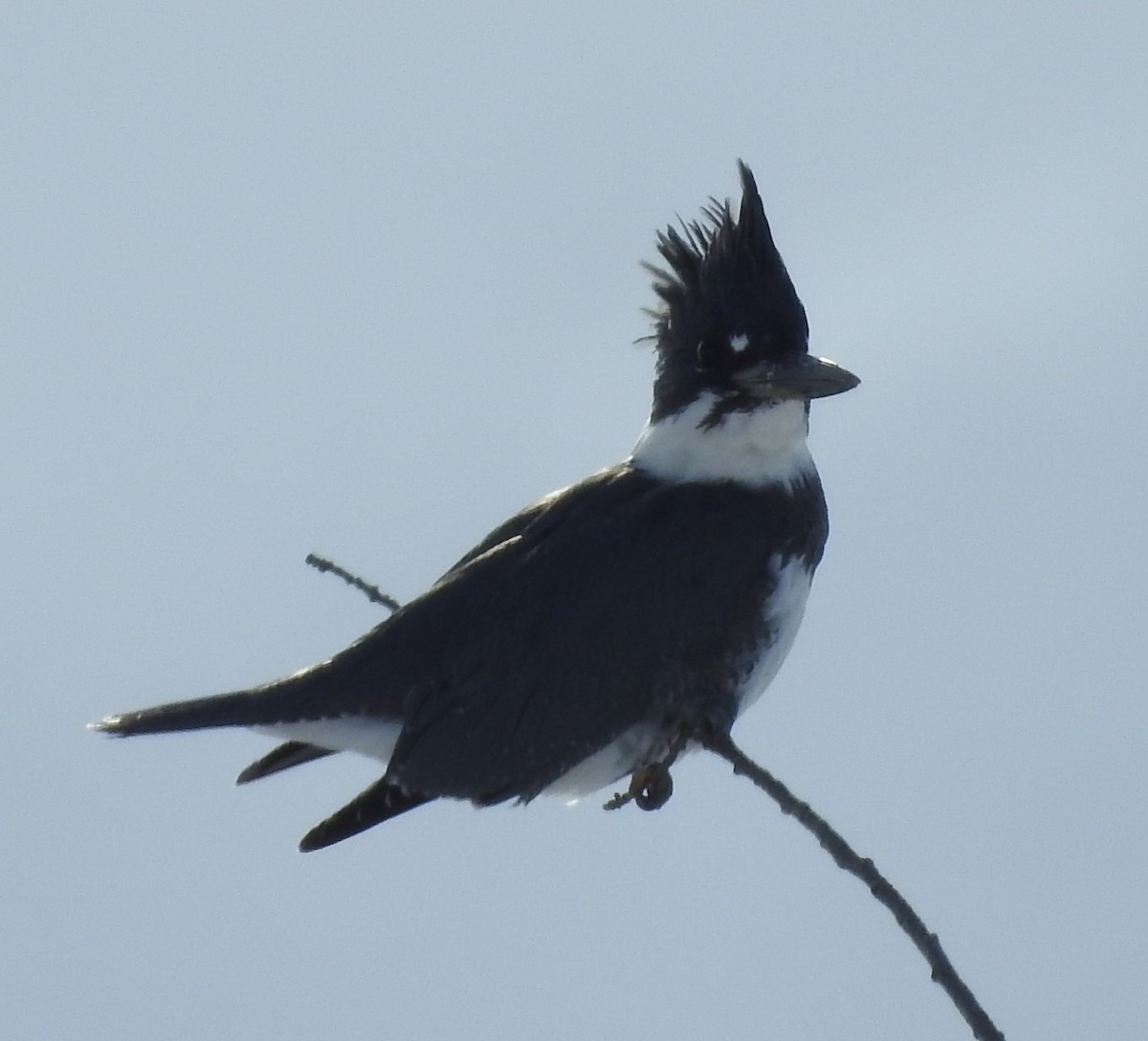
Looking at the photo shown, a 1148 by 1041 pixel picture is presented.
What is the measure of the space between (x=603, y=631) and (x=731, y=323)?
112cm

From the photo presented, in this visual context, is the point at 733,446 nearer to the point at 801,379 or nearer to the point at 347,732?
the point at 801,379

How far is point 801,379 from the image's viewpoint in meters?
5.44

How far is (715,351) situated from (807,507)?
564mm

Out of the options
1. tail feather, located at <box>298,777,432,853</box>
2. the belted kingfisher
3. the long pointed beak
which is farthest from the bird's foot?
the long pointed beak

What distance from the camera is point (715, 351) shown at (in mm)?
5734

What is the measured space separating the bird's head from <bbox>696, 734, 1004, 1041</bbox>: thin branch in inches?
68.9

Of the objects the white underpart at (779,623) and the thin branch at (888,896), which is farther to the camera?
the white underpart at (779,623)

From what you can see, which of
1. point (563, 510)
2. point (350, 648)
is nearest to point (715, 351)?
point (563, 510)

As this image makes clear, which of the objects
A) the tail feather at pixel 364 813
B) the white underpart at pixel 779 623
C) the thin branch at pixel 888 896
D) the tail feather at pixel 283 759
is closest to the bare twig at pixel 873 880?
the thin branch at pixel 888 896

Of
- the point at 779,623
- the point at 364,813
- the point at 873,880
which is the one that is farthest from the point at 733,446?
the point at 873,880

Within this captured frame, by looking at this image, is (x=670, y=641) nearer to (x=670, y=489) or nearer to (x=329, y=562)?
(x=670, y=489)

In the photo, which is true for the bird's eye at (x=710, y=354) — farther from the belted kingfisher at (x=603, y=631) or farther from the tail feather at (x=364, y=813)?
the tail feather at (x=364, y=813)

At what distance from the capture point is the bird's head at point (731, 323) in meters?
5.59

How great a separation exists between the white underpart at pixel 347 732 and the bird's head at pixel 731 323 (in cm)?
136
